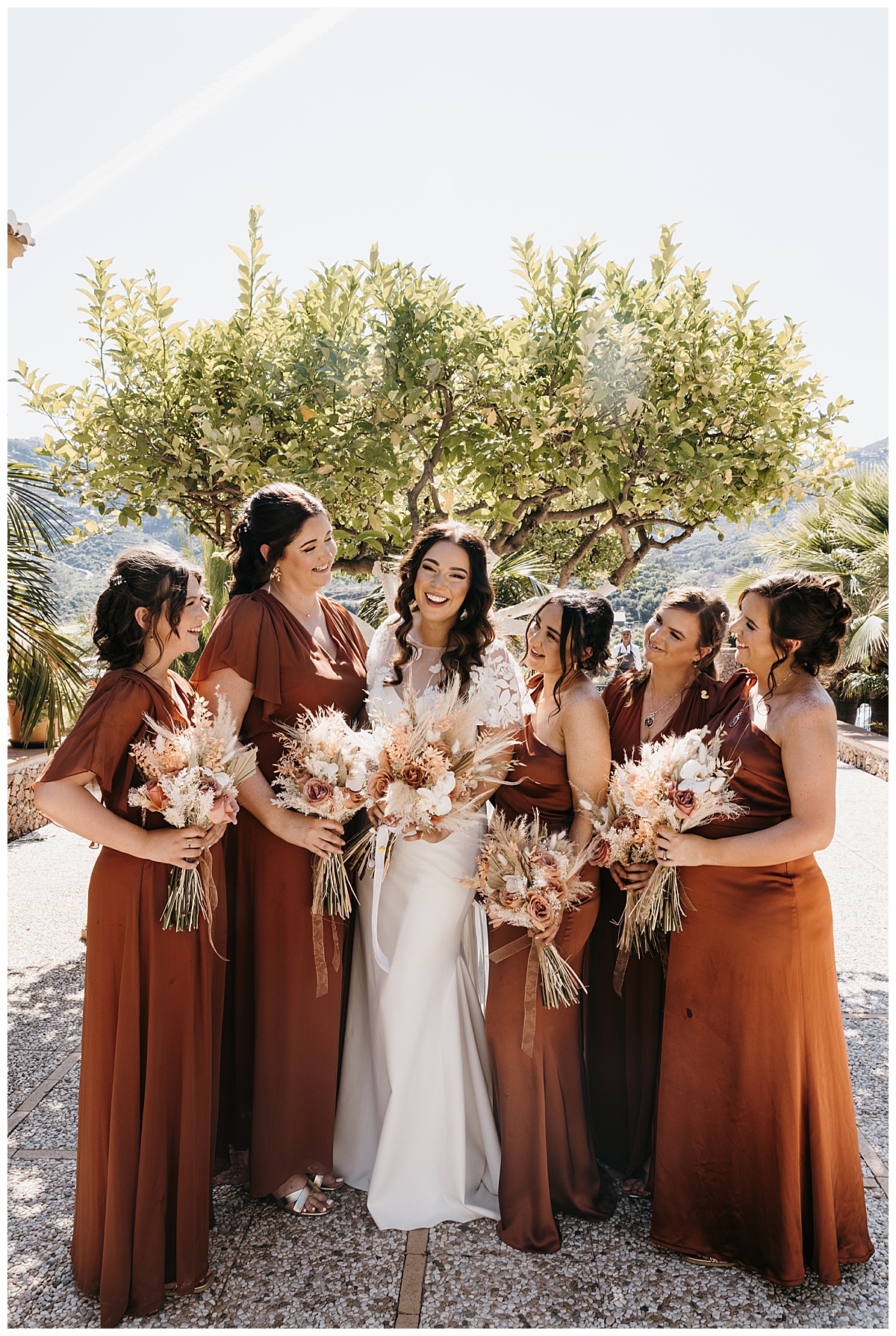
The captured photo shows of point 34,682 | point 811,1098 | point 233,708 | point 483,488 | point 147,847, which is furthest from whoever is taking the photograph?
point 34,682

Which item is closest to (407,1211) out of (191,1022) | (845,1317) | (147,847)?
(191,1022)

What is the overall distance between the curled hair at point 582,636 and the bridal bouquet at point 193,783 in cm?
129

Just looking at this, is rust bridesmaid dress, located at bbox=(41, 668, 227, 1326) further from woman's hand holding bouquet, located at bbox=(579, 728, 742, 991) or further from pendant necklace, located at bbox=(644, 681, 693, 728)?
pendant necklace, located at bbox=(644, 681, 693, 728)

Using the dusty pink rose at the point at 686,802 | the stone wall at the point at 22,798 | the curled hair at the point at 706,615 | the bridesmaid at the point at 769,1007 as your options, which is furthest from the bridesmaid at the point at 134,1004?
the stone wall at the point at 22,798

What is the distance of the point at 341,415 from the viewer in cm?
507

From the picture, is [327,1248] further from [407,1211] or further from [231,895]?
[231,895]

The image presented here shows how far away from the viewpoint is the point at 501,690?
11.7ft

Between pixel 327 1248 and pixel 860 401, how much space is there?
5.71m

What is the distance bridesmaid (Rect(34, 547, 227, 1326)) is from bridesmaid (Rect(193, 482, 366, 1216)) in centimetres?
46

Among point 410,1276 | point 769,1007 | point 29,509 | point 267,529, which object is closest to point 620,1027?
point 769,1007

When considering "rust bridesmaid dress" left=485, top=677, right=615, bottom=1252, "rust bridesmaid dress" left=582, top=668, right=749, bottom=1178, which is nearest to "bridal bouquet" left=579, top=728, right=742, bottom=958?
"rust bridesmaid dress" left=485, top=677, right=615, bottom=1252

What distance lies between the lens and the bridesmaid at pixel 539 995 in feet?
11.1

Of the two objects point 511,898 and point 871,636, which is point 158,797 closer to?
point 511,898

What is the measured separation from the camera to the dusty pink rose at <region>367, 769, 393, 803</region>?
10.2 ft
